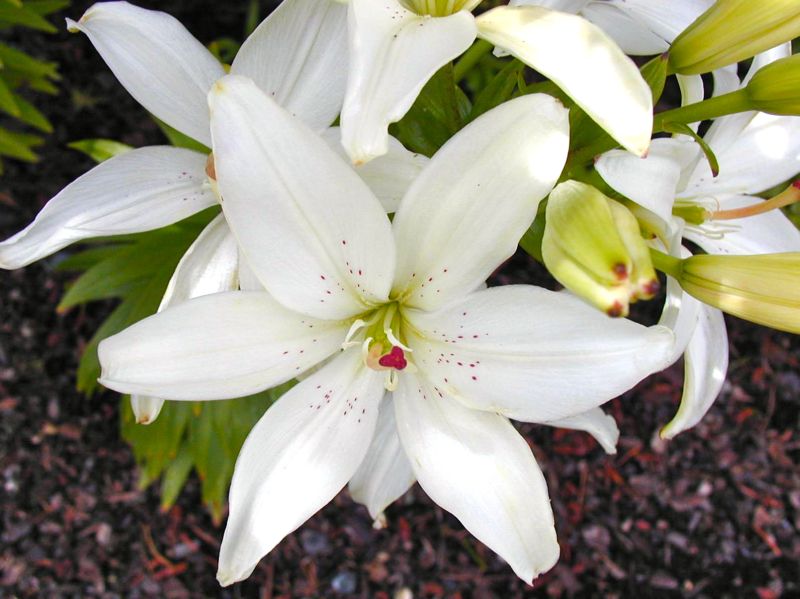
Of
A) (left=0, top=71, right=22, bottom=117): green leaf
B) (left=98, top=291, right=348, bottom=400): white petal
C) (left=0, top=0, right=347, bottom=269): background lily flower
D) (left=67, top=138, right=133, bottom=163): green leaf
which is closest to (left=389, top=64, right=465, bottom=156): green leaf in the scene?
(left=0, top=0, right=347, bottom=269): background lily flower

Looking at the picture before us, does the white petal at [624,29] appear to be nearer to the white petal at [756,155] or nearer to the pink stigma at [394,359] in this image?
the white petal at [756,155]

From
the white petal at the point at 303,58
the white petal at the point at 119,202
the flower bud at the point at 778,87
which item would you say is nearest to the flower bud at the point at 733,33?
the flower bud at the point at 778,87

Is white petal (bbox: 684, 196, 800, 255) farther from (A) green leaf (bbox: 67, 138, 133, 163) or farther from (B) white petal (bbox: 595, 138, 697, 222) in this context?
(A) green leaf (bbox: 67, 138, 133, 163)

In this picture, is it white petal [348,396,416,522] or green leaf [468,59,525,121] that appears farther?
white petal [348,396,416,522]

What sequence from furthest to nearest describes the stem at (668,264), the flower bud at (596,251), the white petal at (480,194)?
the stem at (668,264) → the white petal at (480,194) → the flower bud at (596,251)

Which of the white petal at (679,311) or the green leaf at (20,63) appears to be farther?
the green leaf at (20,63)

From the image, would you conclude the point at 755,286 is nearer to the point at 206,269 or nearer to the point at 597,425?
the point at 597,425
